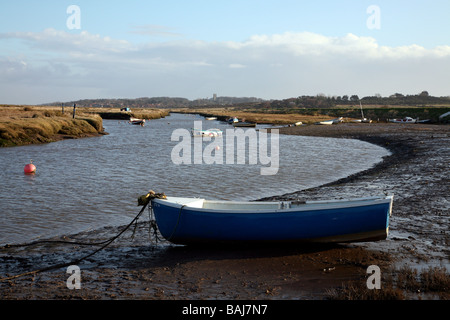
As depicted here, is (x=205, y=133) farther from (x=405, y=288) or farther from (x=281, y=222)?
(x=405, y=288)

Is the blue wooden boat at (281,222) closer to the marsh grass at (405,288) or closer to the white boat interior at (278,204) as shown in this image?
the white boat interior at (278,204)

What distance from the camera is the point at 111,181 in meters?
20.3

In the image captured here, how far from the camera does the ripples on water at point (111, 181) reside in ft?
45.1

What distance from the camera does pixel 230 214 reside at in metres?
10.1

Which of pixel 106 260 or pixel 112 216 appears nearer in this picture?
pixel 106 260

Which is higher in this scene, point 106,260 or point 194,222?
point 194,222

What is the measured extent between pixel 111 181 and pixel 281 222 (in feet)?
40.8

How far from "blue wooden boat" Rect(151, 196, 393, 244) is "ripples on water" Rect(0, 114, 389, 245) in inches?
147

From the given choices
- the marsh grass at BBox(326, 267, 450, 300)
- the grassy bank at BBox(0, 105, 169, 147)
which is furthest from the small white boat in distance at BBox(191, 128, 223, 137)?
the marsh grass at BBox(326, 267, 450, 300)

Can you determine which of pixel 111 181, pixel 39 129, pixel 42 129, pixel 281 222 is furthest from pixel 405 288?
pixel 42 129
